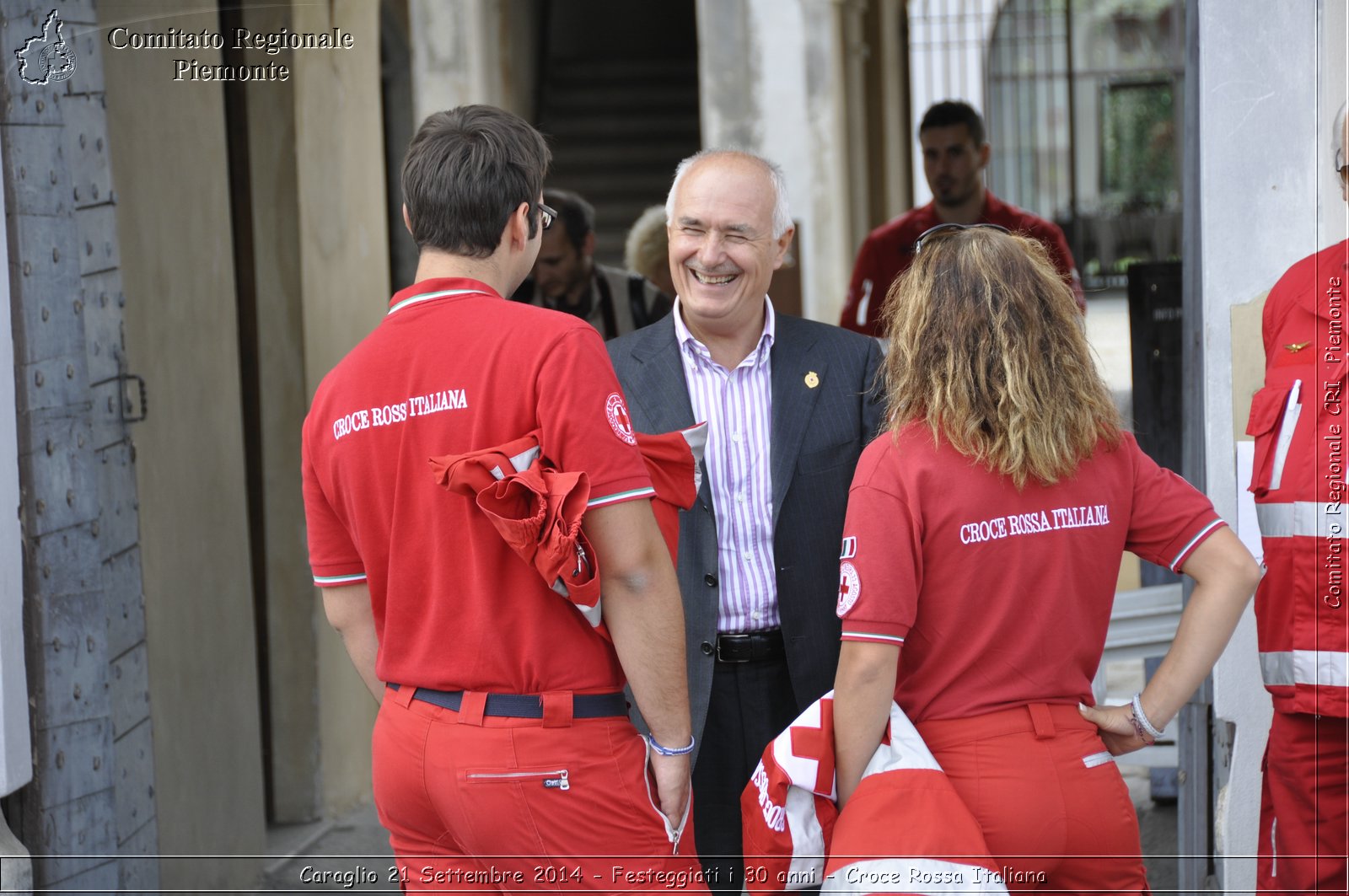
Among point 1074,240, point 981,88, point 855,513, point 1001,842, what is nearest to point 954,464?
point 855,513

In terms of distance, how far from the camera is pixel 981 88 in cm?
1564

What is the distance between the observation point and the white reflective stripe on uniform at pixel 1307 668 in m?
2.69

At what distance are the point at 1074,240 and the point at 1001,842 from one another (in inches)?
499

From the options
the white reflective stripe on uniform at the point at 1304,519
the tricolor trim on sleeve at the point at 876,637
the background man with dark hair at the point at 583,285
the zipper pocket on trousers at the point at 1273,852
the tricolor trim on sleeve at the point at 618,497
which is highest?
the background man with dark hair at the point at 583,285

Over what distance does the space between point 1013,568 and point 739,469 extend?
0.81 meters

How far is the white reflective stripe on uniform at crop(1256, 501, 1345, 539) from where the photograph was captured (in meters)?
2.73

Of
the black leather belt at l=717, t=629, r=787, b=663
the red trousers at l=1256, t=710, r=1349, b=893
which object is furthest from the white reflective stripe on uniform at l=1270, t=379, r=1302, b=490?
the black leather belt at l=717, t=629, r=787, b=663

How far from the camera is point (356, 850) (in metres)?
4.80

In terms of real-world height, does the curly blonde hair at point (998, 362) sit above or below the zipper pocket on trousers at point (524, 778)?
above

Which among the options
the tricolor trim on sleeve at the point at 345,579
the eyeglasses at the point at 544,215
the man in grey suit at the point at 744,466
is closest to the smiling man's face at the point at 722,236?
the man in grey suit at the point at 744,466

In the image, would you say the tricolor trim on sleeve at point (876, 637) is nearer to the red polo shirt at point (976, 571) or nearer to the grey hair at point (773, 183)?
the red polo shirt at point (976, 571)

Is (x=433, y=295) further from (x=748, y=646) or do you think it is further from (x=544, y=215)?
(x=748, y=646)

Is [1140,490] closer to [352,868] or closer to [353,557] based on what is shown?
[353,557]

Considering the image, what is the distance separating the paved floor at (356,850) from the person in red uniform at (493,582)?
7.38 feet
